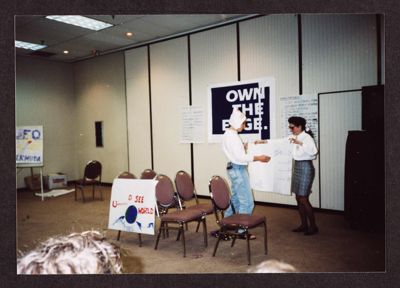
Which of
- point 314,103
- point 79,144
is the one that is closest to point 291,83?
point 314,103

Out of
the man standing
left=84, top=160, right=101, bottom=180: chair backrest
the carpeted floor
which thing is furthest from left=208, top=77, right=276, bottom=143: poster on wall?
left=84, top=160, right=101, bottom=180: chair backrest

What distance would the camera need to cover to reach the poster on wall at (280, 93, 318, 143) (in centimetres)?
502

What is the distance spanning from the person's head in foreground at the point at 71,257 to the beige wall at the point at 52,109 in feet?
17.6

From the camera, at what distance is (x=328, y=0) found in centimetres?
322

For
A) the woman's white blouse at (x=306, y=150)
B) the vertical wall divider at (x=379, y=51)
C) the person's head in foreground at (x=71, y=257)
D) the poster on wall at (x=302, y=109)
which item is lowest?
the person's head in foreground at (x=71, y=257)

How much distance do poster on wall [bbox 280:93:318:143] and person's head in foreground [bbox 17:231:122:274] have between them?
4.36m

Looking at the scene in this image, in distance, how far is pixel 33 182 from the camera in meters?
5.98

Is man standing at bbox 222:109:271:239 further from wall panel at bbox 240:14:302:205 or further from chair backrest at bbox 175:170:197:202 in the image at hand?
wall panel at bbox 240:14:302:205

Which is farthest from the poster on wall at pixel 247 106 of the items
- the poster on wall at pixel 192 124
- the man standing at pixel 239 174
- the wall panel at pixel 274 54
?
the man standing at pixel 239 174

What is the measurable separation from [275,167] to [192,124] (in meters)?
1.97

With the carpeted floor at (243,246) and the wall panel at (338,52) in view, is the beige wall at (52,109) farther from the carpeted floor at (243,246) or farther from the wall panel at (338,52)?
the wall panel at (338,52)

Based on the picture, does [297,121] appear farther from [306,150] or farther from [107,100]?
[107,100]

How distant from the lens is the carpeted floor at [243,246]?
11.2 feet

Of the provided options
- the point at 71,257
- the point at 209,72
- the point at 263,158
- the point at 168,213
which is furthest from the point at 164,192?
the point at 71,257
